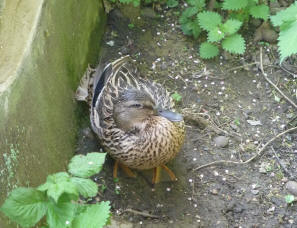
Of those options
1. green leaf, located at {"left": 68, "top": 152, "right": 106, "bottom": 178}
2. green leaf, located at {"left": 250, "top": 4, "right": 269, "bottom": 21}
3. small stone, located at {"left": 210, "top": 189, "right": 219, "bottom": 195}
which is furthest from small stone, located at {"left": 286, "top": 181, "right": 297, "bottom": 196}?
green leaf, located at {"left": 68, "top": 152, "right": 106, "bottom": 178}

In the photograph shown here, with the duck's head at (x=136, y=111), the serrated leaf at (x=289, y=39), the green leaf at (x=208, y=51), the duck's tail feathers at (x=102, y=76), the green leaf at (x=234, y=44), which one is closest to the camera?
the serrated leaf at (x=289, y=39)

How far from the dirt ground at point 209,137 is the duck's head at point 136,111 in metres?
0.45

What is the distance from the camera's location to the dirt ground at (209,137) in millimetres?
3334

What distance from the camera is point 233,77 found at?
13.4 feet

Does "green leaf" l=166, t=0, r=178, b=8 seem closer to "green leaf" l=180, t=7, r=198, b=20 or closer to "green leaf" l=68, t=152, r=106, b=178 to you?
"green leaf" l=180, t=7, r=198, b=20

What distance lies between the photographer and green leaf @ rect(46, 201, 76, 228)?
2072 millimetres

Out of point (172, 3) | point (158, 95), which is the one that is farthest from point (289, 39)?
point (172, 3)

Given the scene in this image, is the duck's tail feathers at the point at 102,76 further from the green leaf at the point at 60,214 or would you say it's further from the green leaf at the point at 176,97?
the green leaf at the point at 60,214

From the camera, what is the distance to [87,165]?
218 cm

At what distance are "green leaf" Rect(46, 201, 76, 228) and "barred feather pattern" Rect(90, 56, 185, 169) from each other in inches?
45.5

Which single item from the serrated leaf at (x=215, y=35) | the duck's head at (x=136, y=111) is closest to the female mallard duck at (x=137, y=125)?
the duck's head at (x=136, y=111)

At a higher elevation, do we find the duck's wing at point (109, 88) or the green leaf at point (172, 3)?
the green leaf at point (172, 3)

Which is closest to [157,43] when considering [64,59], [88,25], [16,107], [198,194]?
[88,25]

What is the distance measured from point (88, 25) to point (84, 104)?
0.61 m
